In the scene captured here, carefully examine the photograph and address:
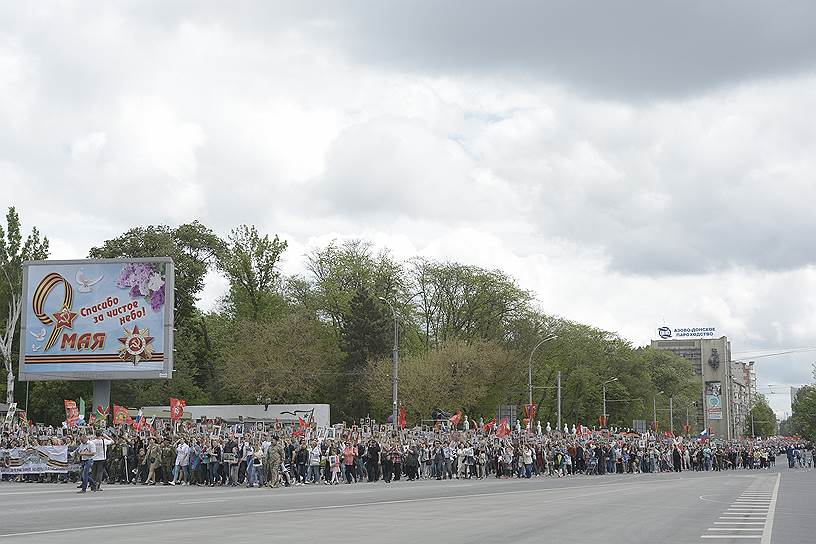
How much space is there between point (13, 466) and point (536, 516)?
23624 millimetres

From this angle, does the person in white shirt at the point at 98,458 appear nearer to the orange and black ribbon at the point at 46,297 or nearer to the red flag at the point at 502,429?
the orange and black ribbon at the point at 46,297

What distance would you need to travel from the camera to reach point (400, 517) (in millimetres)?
18984

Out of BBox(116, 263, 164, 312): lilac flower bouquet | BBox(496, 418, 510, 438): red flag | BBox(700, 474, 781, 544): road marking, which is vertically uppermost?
BBox(116, 263, 164, 312): lilac flower bouquet

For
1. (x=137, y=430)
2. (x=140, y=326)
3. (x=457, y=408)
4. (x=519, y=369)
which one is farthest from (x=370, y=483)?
(x=519, y=369)

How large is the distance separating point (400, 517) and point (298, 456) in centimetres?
1769

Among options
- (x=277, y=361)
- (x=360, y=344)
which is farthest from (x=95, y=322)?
(x=360, y=344)

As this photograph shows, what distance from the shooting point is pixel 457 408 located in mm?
73938

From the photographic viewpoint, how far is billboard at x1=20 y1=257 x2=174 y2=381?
161ft

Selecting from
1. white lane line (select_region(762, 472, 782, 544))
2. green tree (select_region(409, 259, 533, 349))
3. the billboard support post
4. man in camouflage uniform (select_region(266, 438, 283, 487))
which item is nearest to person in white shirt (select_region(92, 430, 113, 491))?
man in camouflage uniform (select_region(266, 438, 283, 487))

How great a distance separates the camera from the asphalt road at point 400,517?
1505cm

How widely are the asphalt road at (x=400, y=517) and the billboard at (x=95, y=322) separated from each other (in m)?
19.8

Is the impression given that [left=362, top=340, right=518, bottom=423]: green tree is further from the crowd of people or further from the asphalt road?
the asphalt road

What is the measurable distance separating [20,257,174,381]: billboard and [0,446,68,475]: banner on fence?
12.3 m

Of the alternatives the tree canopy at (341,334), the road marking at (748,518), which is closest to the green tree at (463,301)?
the tree canopy at (341,334)
